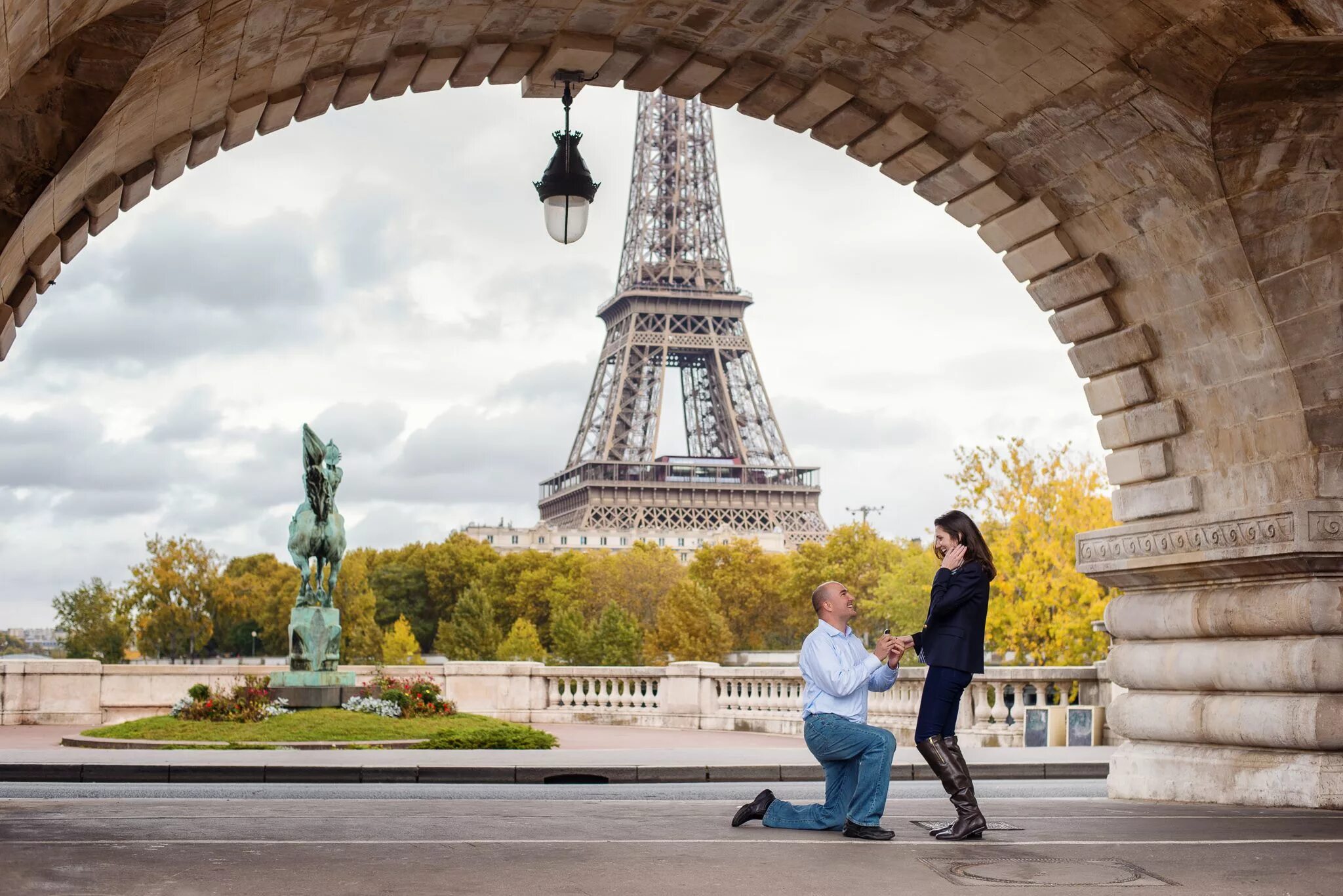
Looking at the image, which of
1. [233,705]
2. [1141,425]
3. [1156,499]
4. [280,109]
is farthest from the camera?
[233,705]

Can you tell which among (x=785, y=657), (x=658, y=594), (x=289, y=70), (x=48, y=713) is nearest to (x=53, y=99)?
(x=289, y=70)

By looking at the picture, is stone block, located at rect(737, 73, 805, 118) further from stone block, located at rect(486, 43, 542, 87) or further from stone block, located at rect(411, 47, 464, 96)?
stone block, located at rect(411, 47, 464, 96)

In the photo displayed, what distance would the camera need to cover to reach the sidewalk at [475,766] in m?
15.0

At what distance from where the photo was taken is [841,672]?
8078 mm

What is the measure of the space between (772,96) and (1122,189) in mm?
2707

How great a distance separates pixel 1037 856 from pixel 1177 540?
417 cm

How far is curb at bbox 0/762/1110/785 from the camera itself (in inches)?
588

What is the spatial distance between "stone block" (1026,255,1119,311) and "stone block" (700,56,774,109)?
2832 millimetres

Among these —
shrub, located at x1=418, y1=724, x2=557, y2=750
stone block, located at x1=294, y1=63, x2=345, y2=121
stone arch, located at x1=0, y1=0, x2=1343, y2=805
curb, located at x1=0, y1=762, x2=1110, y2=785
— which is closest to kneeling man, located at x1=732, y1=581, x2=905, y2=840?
stone arch, located at x1=0, y1=0, x2=1343, y2=805

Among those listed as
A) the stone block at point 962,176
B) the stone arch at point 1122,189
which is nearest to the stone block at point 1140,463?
the stone arch at point 1122,189

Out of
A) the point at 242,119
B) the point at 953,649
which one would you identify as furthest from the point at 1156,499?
the point at 242,119

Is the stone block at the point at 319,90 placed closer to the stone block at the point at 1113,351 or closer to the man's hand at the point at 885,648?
the man's hand at the point at 885,648

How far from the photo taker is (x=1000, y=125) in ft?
35.5

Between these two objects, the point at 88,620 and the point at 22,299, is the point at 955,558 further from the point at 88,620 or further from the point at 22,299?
the point at 88,620
